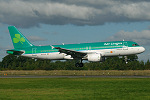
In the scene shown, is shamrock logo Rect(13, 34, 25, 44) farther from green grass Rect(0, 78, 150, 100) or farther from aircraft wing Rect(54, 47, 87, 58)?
green grass Rect(0, 78, 150, 100)

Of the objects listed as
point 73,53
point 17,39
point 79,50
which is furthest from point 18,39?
point 79,50

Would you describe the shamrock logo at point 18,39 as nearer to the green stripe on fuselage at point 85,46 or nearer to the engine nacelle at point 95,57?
the green stripe on fuselage at point 85,46

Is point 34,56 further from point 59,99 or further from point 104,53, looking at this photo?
point 59,99

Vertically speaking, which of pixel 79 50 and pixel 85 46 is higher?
pixel 85 46

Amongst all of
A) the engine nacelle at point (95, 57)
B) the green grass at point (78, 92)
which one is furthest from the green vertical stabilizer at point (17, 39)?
the green grass at point (78, 92)

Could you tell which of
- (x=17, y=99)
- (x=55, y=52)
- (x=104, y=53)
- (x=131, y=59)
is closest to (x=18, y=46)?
(x=55, y=52)

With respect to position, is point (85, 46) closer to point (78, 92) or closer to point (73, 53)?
point (73, 53)

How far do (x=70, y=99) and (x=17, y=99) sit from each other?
446 centimetres

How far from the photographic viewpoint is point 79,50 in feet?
180

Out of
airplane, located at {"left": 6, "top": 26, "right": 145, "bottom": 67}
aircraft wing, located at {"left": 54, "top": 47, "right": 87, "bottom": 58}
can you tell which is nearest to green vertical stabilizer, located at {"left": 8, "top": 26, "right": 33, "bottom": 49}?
airplane, located at {"left": 6, "top": 26, "right": 145, "bottom": 67}

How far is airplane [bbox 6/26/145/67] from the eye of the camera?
5209 cm

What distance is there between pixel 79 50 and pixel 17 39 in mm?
17318

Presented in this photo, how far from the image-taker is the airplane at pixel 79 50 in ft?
171

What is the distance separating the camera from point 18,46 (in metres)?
61.8
